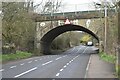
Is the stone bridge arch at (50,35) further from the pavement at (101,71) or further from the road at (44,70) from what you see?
the pavement at (101,71)

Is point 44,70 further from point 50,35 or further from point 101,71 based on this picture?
point 50,35

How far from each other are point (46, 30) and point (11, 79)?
38.1 metres

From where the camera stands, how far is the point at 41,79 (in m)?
15.9

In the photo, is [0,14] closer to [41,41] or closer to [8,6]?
[8,6]

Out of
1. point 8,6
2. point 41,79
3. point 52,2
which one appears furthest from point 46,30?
point 41,79

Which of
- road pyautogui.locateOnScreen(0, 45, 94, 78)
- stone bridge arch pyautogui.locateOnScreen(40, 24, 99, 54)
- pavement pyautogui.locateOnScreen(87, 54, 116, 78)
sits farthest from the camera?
stone bridge arch pyautogui.locateOnScreen(40, 24, 99, 54)

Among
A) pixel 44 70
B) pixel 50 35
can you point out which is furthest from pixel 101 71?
pixel 50 35

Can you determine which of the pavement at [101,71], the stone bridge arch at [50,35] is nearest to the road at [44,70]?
the pavement at [101,71]

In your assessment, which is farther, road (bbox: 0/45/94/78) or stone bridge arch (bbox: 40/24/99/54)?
stone bridge arch (bbox: 40/24/99/54)

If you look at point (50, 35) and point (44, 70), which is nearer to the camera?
point (44, 70)

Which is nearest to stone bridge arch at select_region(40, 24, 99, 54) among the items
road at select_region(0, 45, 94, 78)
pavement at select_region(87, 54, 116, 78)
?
road at select_region(0, 45, 94, 78)

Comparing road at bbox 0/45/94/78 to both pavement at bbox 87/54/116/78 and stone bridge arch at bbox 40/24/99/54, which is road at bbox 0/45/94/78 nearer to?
pavement at bbox 87/54/116/78

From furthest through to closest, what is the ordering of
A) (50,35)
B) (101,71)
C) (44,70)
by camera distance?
1. (50,35)
2. (44,70)
3. (101,71)

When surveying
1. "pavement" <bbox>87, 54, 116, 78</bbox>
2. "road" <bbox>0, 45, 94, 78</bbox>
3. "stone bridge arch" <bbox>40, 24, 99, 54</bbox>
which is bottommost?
"road" <bbox>0, 45, 94, 78</bbox>
